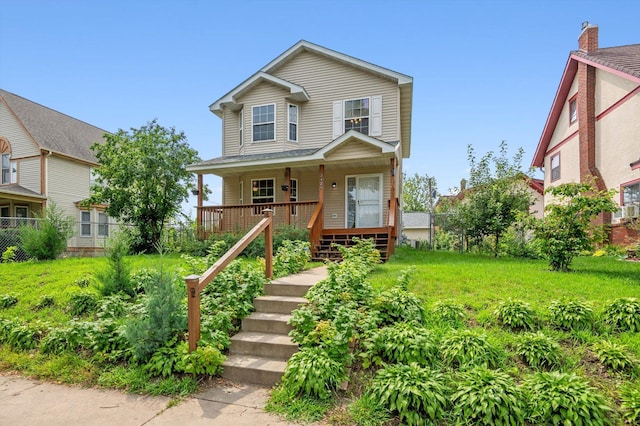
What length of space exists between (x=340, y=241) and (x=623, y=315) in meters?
7.14

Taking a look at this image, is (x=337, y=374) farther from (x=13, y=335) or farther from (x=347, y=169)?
(x=347, y=169)

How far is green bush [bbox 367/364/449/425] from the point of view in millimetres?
2891

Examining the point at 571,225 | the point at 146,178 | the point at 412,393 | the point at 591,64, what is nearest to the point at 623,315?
the point at 412,393

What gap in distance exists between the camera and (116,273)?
567 centimetres

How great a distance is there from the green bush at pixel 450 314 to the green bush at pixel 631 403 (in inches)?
61.3

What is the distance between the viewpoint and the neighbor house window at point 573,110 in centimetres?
1551

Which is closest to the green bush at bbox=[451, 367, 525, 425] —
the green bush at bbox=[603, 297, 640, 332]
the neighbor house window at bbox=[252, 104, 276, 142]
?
the green bush at bbox=[603, 297, 640, 332]

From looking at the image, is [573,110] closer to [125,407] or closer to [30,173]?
[125,407]

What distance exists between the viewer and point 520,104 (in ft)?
50.5

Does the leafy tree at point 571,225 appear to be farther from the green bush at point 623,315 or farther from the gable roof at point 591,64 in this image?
the gable roof at point 591,64

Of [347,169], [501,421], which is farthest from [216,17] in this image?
[501,421]

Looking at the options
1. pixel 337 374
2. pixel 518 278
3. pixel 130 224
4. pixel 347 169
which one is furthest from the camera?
pixel 130 224

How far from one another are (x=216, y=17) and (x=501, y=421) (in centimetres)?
1218

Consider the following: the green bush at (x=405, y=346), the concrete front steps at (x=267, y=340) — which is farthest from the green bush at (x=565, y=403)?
the concrete front steps at (x=267, y=340)
